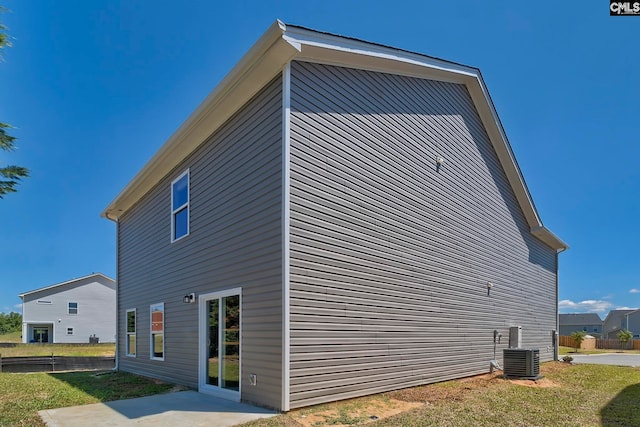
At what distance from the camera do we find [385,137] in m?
8.40

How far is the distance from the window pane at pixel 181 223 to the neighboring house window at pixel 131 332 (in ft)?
12.9

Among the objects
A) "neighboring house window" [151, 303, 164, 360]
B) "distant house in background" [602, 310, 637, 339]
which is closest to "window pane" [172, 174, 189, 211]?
"neighboring house window" [151, 303, 164, 360]

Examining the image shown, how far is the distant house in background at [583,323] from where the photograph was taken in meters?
60.0

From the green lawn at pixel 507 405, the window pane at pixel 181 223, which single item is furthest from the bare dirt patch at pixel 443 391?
the window pane at pixel 181 223

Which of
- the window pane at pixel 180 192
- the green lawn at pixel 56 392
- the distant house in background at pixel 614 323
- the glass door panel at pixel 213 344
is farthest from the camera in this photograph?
the distant house in background at pixel 614 323

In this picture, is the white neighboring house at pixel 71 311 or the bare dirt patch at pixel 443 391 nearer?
the bare dirt patch at pixel 443 391

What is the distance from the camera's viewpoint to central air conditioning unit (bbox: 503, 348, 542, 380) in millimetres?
9711

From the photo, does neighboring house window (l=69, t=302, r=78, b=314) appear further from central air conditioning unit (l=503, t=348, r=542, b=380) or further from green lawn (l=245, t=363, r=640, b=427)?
central air conditioning unit (l=503, t=348, r=542, b=380)

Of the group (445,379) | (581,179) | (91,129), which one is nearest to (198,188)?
(445,379)

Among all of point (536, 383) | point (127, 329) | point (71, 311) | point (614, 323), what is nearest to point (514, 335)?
point (536, 383)

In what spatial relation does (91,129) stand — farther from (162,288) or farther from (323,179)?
(323,179)

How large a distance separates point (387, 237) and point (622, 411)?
4.39 metres

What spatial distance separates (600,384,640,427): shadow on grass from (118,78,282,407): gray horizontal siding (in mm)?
4516

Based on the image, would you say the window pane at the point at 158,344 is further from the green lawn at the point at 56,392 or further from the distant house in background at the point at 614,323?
the distant house in background at the point at 614,323
